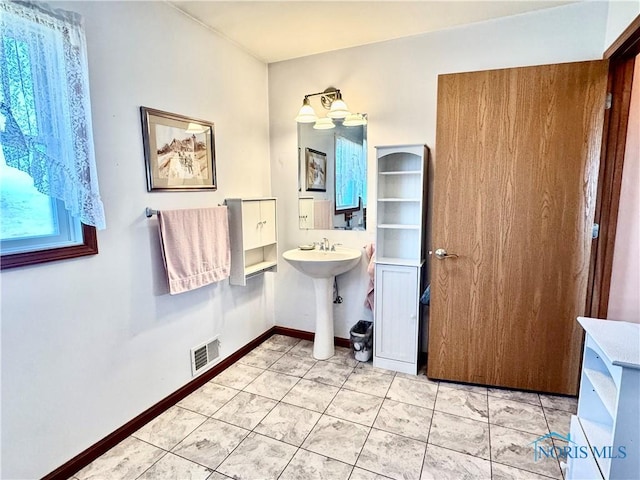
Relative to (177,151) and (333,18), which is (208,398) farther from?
(333,18)

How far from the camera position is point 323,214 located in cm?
292

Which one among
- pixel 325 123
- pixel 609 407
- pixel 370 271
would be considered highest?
pixel 325 123

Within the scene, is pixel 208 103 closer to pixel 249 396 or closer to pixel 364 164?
pixel 364 164

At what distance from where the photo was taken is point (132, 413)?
1.91 meters

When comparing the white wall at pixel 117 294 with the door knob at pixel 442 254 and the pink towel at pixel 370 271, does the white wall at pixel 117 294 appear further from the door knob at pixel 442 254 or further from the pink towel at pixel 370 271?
the door knob at pixel 442 254

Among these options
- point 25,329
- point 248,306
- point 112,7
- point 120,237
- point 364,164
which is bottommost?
point 248,306

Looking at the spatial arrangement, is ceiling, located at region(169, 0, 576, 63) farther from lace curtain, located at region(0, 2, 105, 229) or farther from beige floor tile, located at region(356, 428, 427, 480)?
beige floor tile, located at region(356, 428, 427, 480)

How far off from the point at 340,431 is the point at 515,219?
163 cm

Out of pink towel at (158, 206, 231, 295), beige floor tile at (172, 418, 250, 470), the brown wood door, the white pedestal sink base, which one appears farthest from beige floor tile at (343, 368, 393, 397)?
pink towel at (158, 206, 231, 295)

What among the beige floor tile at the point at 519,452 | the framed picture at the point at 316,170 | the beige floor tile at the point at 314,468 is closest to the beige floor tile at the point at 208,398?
the beige floor tile at the point at 314,468

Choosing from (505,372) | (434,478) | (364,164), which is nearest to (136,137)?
(364,164)

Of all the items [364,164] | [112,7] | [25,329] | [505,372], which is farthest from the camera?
[364,164]

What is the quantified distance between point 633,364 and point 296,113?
2646 mm

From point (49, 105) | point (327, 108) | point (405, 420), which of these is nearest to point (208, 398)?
point (405, 420)
